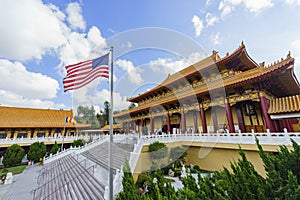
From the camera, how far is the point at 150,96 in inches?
900

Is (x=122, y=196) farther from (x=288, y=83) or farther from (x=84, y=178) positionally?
(x=288, y=83)

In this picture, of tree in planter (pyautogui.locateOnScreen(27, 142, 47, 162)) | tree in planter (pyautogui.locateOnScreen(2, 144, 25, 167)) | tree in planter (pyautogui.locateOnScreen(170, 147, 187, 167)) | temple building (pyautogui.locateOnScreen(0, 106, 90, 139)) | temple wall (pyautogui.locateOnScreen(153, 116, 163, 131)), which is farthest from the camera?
temple building (pyautogui.locateOnScreen(0, 106, 90, 139))

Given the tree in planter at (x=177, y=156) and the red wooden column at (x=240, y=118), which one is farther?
the red wooden column at (x=240, y=118)

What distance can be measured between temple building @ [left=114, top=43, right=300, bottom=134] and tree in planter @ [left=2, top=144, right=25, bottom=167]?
52.2 feet

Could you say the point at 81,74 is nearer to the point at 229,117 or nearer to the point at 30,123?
the point at 229,117

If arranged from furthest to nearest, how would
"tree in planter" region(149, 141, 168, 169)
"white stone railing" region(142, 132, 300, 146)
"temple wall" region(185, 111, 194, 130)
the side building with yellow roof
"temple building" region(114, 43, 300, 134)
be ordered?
the side building with yellow roof, "temple wall" region(185, 111, 194, 130), "tree in planter" region(149, 141, 168, 169), "temple building" region(114, 43, 300, 134), "white stone railing" region(142, 132, 300, 146)

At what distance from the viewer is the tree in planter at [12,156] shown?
15.6m

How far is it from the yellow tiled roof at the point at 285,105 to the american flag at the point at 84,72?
993 cm

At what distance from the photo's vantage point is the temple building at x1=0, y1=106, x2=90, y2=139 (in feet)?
67.2

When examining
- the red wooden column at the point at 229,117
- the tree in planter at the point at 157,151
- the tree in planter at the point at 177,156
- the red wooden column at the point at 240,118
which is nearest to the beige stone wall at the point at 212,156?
the tree in planter at the point at 157,151

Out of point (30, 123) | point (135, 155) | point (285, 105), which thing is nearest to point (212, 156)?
point (285, 105)

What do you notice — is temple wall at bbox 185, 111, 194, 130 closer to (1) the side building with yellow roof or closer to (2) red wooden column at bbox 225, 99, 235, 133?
(2) red wooden column at bbox 225, 99, 235, 133

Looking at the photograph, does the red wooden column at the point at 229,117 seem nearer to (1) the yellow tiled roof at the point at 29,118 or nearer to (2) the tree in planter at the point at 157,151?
(2) the tree in planter at the point at 157,151

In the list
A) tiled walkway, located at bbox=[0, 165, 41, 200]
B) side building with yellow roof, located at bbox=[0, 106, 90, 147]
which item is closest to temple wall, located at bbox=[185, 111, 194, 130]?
tiled walkway, located at bbox=[0, 165, 41, 200]
